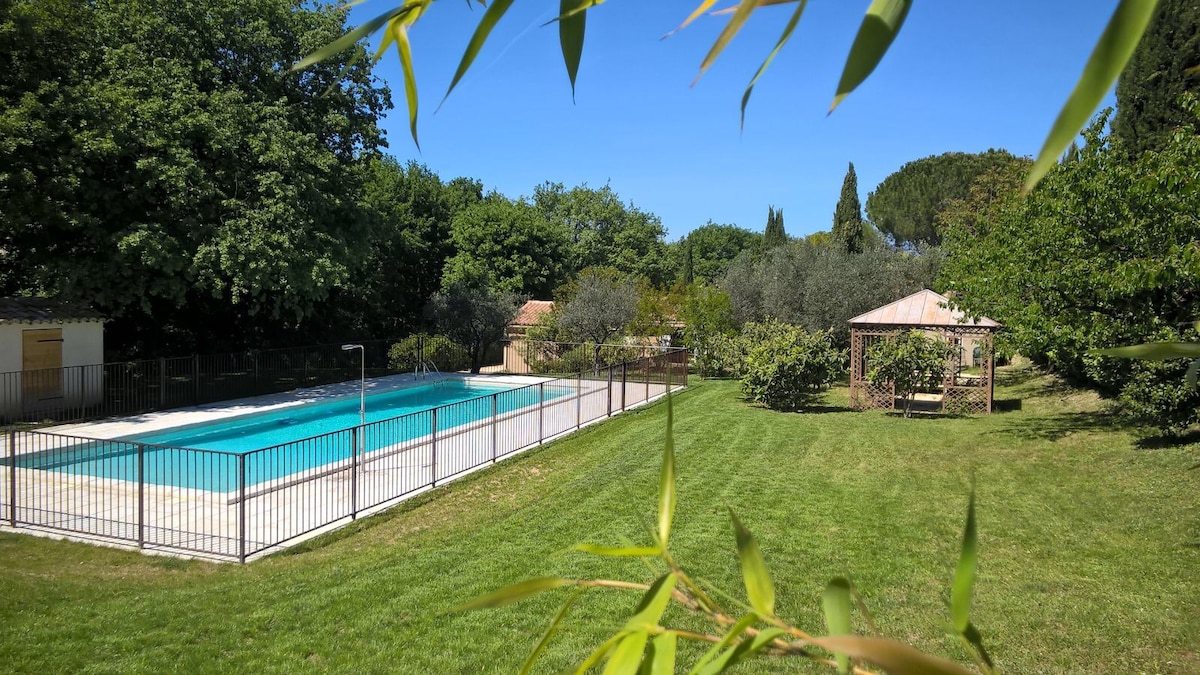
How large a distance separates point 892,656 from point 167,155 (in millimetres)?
19638

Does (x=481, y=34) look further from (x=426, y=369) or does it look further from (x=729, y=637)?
(x=426, y=369)

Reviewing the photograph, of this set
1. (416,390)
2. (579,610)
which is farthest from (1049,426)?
(416,390)

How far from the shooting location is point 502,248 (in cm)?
3394

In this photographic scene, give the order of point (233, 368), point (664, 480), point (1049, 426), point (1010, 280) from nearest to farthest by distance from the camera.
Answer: point (664, 480)
point (1010, 280)
point (1049, 426)
point (233, 368)

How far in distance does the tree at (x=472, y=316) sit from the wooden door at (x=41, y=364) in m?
11.4

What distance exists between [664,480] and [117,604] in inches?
278

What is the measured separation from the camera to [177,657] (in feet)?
16.9


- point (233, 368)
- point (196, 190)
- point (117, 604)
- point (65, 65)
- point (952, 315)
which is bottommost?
point (117, 604)

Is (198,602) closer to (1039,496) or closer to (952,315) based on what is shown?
(1039,496)

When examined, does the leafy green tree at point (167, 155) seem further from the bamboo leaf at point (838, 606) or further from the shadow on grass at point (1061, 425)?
the bamboo leaf at point (838, 606)

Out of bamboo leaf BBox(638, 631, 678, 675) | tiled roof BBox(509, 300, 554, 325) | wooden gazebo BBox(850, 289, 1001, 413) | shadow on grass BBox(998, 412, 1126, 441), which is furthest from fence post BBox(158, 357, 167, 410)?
bamboo leaf BBox(638, 631, 678, 675)

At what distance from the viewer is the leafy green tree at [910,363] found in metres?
16.7

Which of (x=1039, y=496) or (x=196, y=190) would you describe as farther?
(x=196, y=190)

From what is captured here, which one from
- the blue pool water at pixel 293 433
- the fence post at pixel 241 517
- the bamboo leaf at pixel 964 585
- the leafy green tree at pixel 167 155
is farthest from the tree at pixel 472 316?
the bamboo leaf at pixel 964 585
